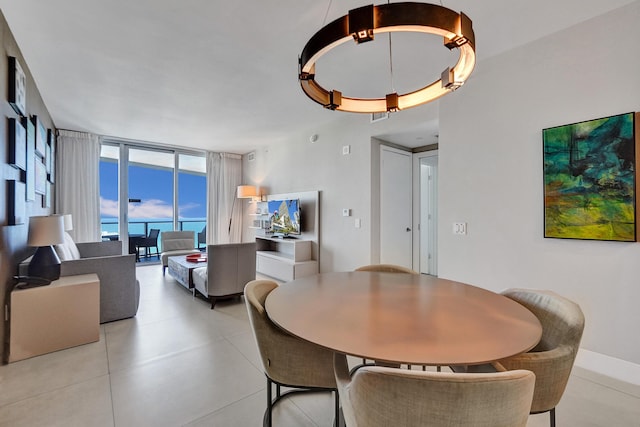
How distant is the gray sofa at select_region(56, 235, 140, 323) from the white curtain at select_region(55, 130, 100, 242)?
8.27 ft

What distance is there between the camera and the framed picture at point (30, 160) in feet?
9.38

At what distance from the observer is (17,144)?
244 centimetres

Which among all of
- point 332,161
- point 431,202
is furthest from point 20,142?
point 431,202

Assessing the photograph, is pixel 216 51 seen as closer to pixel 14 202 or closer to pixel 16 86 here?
pixel 16 86

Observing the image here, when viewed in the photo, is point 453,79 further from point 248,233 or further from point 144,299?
point 248,233

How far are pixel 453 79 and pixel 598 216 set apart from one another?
1.66 metres

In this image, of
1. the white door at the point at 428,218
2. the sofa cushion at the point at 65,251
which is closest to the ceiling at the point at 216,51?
the white door at the point at 428,218

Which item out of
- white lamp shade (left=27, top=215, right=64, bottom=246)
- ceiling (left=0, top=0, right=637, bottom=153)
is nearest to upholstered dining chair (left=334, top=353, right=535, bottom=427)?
ceiling (left=0, top=0, right=637, bottom=153)

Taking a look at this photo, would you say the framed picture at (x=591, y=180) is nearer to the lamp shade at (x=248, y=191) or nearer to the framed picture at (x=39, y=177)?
the lamp shade at (x=248, y=191)

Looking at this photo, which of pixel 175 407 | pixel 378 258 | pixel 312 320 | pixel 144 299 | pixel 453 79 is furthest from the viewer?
pixel 378 258

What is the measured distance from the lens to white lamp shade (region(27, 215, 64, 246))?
2424mm

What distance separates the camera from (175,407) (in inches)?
68.7

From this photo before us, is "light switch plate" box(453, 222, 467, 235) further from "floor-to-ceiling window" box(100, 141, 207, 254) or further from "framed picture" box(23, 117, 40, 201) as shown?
"floor-to-ceiling window" box(100, 141, 207, 254)

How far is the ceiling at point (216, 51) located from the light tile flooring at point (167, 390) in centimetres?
272
